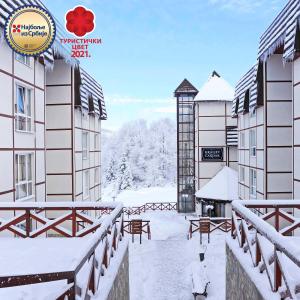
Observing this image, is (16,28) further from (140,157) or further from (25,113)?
(140,157)

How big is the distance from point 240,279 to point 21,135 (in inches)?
324

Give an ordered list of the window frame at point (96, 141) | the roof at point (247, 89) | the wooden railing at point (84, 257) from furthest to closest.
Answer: the window frame at point (96, 141)
the roof at point (247, 89)
the wooden railing at point (84, 257)

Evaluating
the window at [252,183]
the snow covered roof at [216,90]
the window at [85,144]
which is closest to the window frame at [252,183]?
the window at [252,183]

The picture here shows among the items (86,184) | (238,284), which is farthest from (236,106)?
(238,284)

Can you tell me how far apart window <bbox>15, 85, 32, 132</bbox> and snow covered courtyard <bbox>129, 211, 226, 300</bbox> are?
21.9 feet

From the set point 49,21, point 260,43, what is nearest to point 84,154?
point 49,21

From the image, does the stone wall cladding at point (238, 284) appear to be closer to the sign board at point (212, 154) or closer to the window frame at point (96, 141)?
the window frame at point (96, 141)

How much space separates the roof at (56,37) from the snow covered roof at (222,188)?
12376 mm

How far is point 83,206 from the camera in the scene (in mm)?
6965

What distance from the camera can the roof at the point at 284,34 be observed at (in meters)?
11.1

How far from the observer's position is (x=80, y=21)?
11.3 metres

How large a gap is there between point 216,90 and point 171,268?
55.7 ft

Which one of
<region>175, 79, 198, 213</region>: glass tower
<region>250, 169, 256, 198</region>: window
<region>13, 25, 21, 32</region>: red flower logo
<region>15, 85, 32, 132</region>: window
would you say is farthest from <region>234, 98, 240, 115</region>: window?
<region>13, 25, 21, 32</region>: red flower logo

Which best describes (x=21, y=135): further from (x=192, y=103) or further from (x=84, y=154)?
(x=192, y=103)
